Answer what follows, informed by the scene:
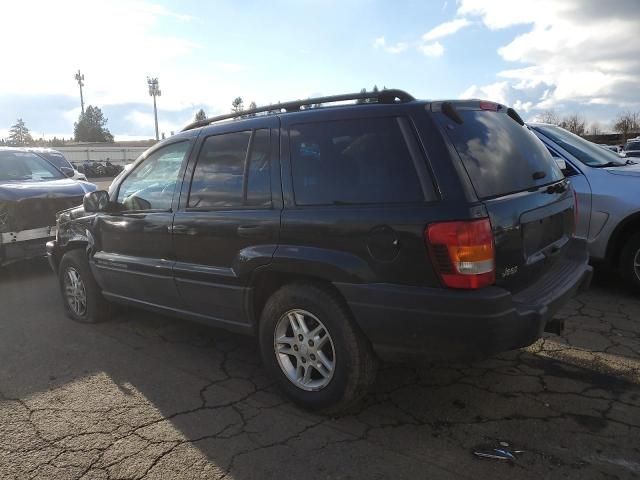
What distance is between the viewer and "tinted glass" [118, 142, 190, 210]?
4.18 m

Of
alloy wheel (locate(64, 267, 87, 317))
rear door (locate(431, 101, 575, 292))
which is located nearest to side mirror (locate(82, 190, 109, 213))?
alloy wheel (locate(64, 267, 87, 317))

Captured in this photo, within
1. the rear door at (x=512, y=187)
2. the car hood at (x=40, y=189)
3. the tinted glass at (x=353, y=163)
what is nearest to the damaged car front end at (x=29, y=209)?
the car hood at (x=40, y=189)

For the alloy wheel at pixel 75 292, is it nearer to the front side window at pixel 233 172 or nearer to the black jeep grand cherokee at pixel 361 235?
the black jeep grand cherokee at pixel 361 235

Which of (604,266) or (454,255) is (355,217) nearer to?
(454,255)

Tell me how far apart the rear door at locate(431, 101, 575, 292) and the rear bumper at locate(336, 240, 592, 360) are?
17 centimetres

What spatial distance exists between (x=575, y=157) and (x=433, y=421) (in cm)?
395

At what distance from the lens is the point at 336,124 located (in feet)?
10.6

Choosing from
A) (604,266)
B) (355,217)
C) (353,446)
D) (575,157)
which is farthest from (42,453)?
(575,157)

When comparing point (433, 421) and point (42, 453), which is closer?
point (42, 453)

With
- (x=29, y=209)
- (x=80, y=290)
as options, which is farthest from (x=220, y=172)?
(x=29, y=209)

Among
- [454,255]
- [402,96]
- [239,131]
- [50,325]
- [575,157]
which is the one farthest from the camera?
[575,157]

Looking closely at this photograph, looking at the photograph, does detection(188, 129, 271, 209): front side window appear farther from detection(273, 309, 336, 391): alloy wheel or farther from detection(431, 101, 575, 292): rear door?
detection(431, 101, 575, 292): rear door

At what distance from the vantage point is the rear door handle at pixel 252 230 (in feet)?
11.1

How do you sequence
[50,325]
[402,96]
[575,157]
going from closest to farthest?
[402,96]
[50,325]
[575,157]
